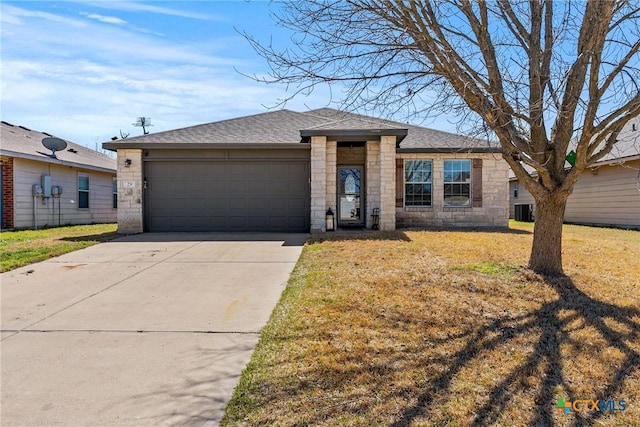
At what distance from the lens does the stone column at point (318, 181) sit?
38.7 feet

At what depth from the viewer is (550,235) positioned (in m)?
6.02

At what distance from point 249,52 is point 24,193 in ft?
40.2

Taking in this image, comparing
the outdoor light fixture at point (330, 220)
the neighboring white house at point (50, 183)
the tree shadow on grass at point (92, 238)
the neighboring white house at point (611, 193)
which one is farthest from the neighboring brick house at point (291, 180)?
the neighboring white house at point (611, 193)

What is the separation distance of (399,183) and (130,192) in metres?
8.63

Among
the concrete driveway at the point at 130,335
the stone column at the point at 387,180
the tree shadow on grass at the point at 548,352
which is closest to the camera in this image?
the tree shadow on grass at the point at 548,352

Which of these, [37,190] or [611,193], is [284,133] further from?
[611,193]

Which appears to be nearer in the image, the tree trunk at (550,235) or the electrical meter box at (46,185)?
the tree trunk at (550,235)

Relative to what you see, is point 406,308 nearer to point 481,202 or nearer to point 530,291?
point 530,291

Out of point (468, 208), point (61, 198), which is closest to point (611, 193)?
point (468, 208)

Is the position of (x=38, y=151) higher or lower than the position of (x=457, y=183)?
higher

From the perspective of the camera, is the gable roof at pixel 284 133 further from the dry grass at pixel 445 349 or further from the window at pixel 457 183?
the dry grass at pixel 445 349

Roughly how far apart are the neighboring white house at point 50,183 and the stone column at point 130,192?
3.84 meters

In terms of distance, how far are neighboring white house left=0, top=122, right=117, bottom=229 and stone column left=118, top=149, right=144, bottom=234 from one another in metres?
3.84

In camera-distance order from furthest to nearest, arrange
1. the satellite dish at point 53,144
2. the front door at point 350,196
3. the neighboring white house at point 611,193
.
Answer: the satellite dish at point 53,144, the front door at point 350,196, the neighboring white house at point 611,193
